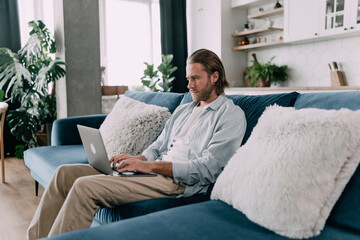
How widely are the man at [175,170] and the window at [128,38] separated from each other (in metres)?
3.37

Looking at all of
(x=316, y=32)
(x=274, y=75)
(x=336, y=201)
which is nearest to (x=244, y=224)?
(x=336, y=201)

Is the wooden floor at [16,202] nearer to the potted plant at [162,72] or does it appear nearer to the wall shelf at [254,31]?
the potted plant at [162,72]

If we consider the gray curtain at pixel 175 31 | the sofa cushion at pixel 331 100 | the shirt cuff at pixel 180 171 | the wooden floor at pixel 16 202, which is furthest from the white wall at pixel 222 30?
the shirt cuff at pixel 180 171

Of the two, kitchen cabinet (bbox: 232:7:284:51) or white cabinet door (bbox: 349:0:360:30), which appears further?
kitchen cabinet (bbox: 232:7:284:51)

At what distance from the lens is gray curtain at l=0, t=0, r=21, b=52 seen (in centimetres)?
405

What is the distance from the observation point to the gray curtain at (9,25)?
4.05 meters

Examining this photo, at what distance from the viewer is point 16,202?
8.43ft

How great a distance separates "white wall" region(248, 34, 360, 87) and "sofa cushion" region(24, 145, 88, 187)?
294 centimetres

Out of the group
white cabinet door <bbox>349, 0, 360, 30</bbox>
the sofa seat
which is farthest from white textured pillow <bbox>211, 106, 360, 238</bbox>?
white cabinet door <bbox>349, 0, 360, 30</bbox>

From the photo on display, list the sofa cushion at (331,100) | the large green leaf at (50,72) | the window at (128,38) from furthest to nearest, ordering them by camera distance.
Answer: the window at (128,38), the large green leaf at (50,72), the sofa cushion at (331,100)

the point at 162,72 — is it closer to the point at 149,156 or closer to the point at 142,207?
the point at 149,156

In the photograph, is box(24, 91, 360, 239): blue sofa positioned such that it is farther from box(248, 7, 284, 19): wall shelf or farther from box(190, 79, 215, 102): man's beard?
box(248, 7, 284, 19): wall shelf

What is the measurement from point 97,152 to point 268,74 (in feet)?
10.4

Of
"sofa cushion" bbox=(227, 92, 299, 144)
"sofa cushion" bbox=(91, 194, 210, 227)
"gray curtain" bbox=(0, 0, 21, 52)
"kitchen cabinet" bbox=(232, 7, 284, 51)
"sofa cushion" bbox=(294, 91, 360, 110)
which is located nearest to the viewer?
"sofa cushion" bbox=(294, 91, 360, 110)
